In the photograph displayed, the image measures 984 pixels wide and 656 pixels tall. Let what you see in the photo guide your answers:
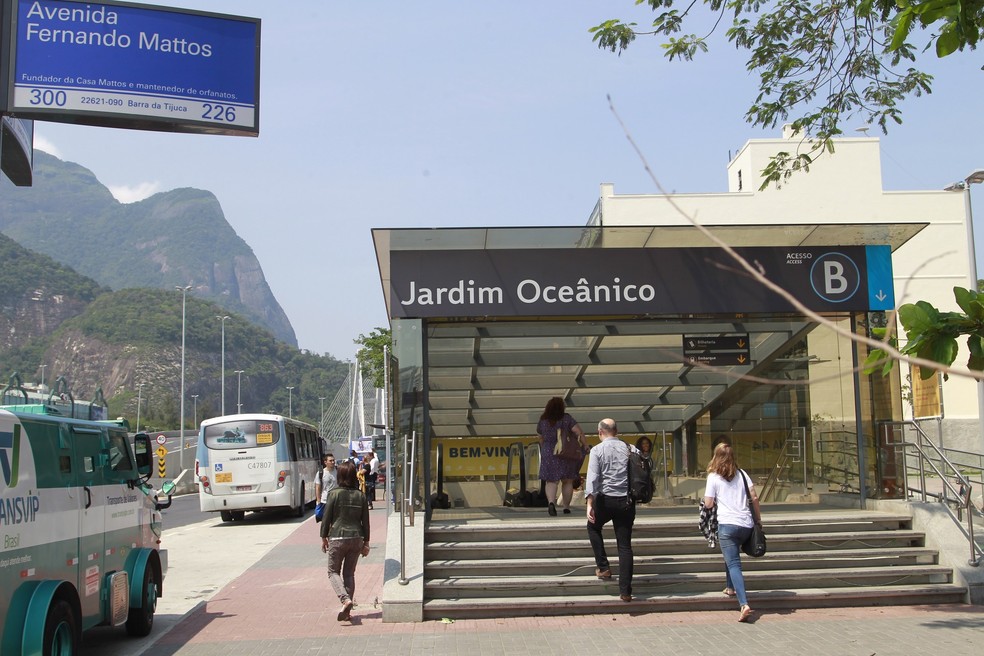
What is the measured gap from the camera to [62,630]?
7141 millimetres

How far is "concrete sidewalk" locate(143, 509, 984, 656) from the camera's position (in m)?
8.00

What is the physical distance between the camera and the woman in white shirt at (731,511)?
8992mm

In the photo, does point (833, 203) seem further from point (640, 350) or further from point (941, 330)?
point (941, 330)

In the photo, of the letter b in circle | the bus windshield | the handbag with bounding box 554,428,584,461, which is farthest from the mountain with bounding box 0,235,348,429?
the letter b in circle

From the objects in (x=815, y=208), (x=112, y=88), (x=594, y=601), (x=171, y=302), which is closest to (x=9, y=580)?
(x=112, y=88)

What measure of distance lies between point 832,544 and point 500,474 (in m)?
6.24

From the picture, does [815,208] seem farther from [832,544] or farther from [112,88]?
[112,88]

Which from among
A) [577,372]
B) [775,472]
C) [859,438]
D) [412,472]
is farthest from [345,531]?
[775,472]

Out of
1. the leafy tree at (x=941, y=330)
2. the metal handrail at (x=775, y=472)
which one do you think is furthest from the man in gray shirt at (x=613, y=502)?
the metal handrail at (x=775, y=472)

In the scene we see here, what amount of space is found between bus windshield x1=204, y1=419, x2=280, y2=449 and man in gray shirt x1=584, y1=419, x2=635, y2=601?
58.7 ft

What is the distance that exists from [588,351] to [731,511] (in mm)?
5837

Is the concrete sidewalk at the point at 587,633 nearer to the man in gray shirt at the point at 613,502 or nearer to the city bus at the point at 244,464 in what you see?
the man in gray shirt at the point at 613,502

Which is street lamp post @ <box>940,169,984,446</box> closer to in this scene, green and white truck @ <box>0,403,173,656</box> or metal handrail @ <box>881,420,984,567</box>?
metal handrail @ <box>881,420,984,567</box>

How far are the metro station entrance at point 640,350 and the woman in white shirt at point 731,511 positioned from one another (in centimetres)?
114
